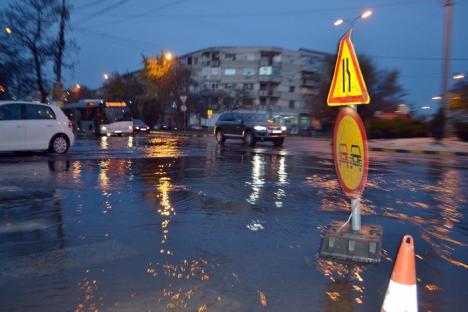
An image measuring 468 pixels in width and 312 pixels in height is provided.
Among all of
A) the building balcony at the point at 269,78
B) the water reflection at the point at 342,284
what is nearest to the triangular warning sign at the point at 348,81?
the water reflection at the point at 342,284

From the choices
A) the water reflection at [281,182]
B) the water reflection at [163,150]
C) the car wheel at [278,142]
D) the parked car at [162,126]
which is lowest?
the water reflection at [281,182]

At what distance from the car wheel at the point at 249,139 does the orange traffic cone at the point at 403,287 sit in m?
21.4

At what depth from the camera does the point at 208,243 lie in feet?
18.8

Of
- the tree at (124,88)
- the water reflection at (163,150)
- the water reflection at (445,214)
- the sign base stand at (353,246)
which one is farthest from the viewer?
the tree at (124,88)

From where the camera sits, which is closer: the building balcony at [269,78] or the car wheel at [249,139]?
the car wheel at [249,139]

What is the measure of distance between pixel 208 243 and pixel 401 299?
2635 millimetres

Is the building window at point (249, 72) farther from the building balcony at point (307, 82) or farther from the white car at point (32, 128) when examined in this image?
the white car at point (32, 128)

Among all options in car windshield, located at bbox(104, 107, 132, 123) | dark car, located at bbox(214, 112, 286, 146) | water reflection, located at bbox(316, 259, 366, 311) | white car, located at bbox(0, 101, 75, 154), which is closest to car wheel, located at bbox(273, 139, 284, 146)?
dark car, located at bbox(214, 112, 286, 146)

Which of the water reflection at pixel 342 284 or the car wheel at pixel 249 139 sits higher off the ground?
the car wheel at pixel 249 139

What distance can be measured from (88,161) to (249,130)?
1167 centimetres

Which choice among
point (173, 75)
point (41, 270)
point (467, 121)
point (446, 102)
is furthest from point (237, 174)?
point (173, 75)

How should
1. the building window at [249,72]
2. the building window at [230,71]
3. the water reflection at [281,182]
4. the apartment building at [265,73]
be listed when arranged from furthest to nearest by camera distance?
the building window at [230,71], the building window at [249,72], the apartment building at [265,73], the water reflection at [281,182]

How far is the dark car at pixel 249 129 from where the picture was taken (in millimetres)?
24875

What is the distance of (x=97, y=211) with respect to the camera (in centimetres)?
734
